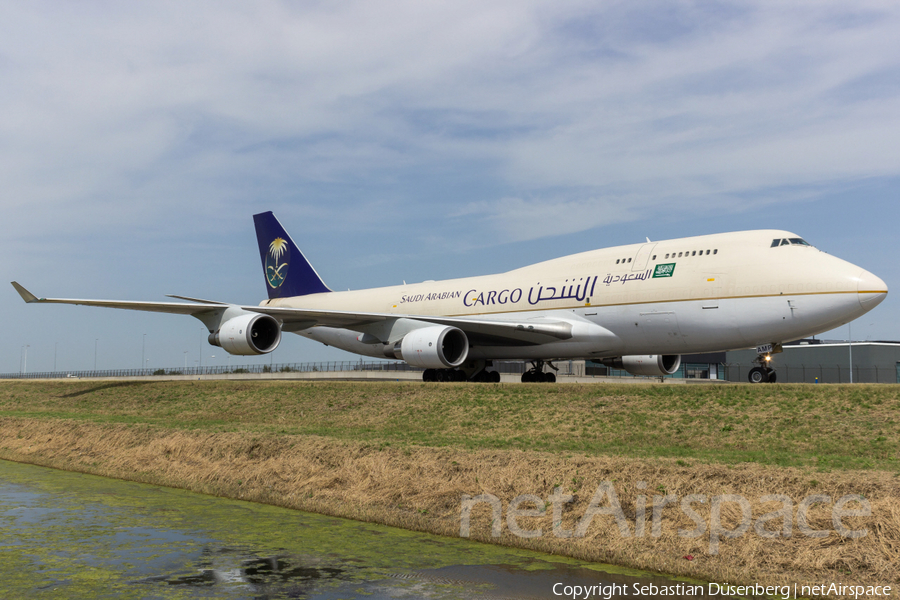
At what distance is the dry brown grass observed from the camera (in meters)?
7.55

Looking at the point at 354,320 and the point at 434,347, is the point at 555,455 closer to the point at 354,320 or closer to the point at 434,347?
the point at 434,347

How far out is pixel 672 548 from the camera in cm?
816

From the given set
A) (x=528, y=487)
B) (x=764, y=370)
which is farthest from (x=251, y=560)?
(x=764, y=370)

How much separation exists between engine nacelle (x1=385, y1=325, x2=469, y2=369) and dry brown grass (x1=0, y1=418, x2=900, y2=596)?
9265 millimetres

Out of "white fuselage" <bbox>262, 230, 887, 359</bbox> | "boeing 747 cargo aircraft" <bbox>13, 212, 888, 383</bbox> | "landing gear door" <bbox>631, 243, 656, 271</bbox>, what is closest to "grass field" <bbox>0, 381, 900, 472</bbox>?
"boeing 747 cargo aircraft" <bbox>13, 212, 888, 383</bbox>

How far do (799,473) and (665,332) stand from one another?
13.0 metres

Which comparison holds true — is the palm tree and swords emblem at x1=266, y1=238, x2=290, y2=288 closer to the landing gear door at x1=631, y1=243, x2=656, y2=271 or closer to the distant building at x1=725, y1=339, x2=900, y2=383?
the landing gear door at x1=631, y1=243, x2=656, y2=271

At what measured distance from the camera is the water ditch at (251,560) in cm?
659

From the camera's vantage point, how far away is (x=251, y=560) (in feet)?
25.3

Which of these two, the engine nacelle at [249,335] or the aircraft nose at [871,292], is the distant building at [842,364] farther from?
the engine nacelle at [249,335]

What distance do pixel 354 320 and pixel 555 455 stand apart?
54.0 ft

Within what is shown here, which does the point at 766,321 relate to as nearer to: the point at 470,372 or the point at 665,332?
the point at 665,332

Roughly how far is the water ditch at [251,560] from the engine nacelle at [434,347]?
44.6 feet

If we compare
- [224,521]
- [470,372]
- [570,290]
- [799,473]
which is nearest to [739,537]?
[799,473]
